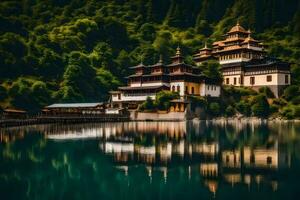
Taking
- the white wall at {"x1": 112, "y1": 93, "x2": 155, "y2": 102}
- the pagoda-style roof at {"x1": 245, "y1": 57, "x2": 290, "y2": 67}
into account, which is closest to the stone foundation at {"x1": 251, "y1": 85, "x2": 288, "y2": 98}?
the pagoda-style roof at {"x1": 245, "y1": 57, "x2": 290, "y2": 67}

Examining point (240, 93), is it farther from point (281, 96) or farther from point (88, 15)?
point (88, 15)

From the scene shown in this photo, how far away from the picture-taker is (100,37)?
429 ft

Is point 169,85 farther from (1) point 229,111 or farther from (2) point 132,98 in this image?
(1) point 229,111

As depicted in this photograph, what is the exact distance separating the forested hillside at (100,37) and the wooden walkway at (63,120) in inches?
570

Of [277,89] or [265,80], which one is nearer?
[277,89]

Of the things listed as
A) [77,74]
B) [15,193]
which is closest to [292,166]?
[15,193]

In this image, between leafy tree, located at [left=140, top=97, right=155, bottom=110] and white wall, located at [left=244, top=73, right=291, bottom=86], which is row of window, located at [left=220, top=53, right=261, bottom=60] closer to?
white wall, located at [left=244, top=73, right=291, bottom=86]

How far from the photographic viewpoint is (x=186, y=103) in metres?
85.8

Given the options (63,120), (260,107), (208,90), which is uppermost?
(208,90)

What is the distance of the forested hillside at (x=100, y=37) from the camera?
98.1 m

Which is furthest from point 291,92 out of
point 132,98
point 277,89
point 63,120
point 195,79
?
point 63,120

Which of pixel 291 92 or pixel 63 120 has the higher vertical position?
pixel 291 92

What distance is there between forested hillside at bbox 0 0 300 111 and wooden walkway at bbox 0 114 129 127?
14480 millimetres

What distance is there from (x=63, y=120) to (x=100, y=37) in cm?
5978
